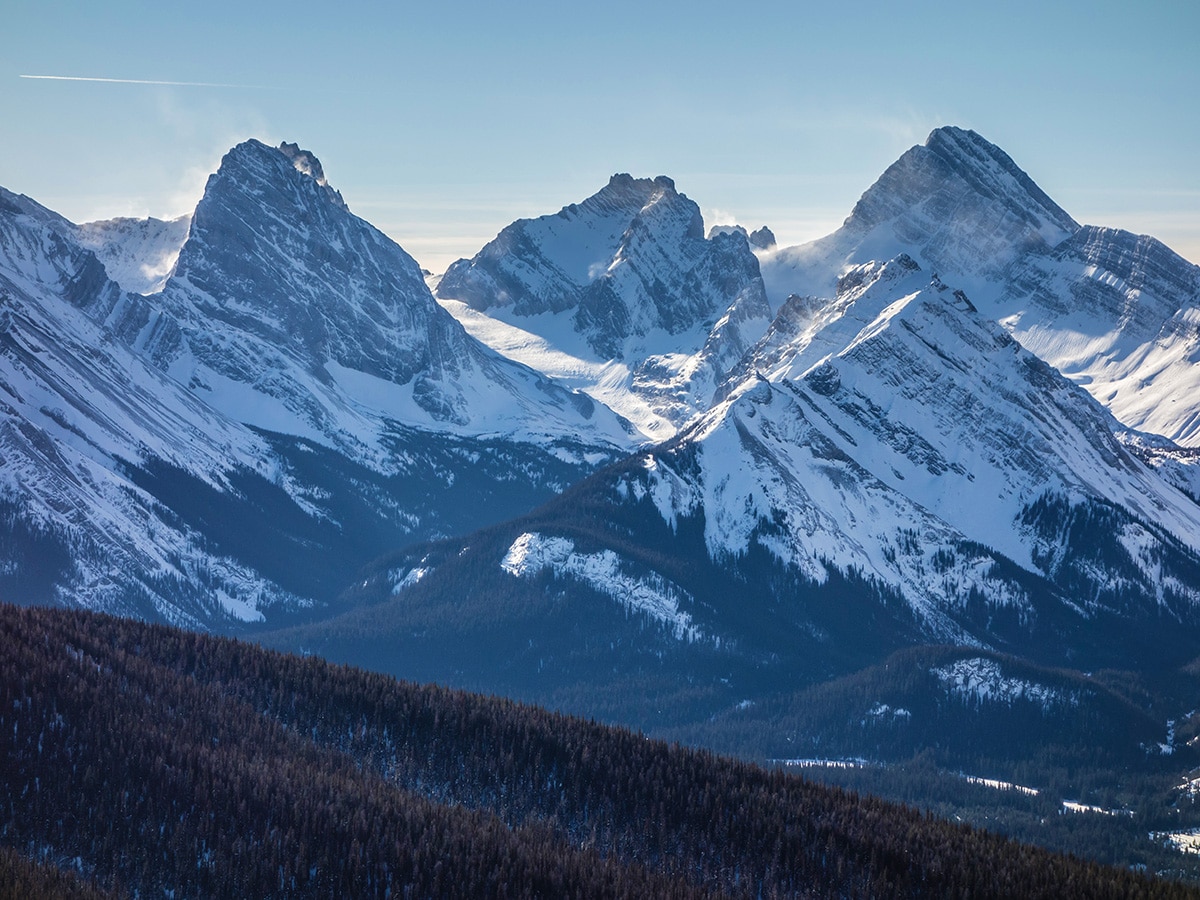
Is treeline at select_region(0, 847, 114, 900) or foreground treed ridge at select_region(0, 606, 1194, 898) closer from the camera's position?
treeline at select_region(0, 847, 114, 900)

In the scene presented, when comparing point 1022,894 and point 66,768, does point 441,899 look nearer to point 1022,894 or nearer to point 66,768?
point 66,768

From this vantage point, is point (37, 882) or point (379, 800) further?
point (379, 800)

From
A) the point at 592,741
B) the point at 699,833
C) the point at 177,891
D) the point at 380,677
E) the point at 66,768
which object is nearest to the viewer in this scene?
the point at 177,891

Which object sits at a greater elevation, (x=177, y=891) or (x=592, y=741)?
(x=592, y=741)

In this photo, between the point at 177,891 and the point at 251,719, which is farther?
the point at 251,719

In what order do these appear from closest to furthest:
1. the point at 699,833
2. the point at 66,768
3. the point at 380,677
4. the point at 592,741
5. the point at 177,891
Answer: the point at 177,891 → the point at 66,768 → the point at 699,833 → the point at 592,741 → the point at 380,677

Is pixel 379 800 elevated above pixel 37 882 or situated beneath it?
elevated above

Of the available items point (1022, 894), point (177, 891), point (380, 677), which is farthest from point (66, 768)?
A: point (1022, 894)

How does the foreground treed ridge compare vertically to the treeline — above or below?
above
